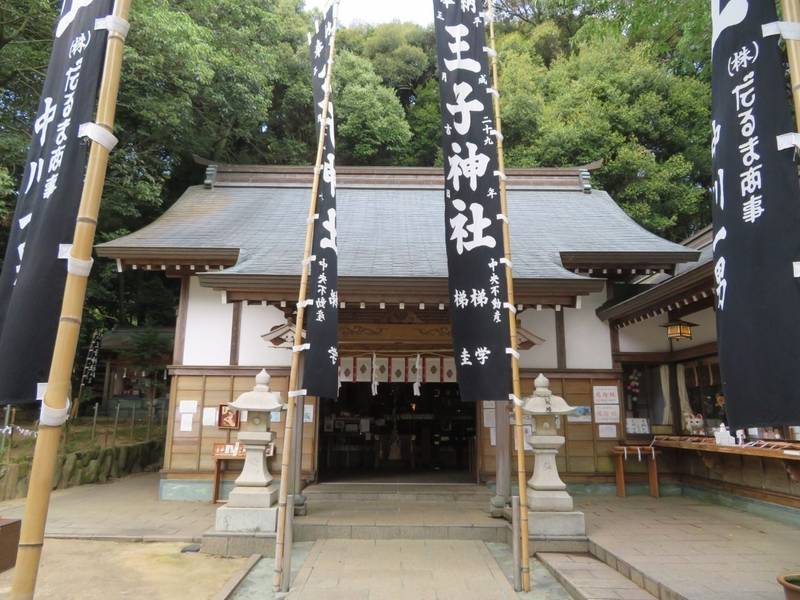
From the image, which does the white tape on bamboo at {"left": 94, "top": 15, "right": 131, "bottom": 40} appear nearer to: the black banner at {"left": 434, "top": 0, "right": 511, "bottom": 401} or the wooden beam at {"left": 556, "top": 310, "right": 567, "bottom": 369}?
the black banner at {"left": 434, "top": 0, "right": 511, "bottom": 401}

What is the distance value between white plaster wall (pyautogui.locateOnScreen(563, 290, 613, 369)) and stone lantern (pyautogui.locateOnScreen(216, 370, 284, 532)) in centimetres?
529

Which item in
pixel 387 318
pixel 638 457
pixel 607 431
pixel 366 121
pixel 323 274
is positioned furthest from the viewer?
pixel 366 121

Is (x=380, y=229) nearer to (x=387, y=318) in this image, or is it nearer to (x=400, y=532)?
(x=387, y=318)

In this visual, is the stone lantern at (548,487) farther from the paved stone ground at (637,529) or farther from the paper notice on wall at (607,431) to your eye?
the paper notice on wall at (607,431)

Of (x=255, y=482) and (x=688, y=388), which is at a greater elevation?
(x=688, y=388)

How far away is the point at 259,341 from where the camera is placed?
29.2 feet

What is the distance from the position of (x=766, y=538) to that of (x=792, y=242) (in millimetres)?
4800

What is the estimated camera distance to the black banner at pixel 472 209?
16.3ft

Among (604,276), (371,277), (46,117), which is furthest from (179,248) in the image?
(604,276)

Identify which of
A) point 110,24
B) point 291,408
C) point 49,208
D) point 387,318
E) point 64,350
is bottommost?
point 291,408

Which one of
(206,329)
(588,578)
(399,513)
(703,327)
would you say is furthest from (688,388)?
(206,329)

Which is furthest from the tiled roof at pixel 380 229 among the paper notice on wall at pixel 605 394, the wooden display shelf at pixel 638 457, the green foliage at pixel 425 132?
the green foliage at pixel 425 132

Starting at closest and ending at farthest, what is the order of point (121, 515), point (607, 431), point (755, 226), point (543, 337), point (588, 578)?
point (755, 226) < point (588, 578) < point (121, 515) < point (607, 431) < point (543, 337)

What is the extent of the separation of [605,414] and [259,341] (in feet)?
20.3
